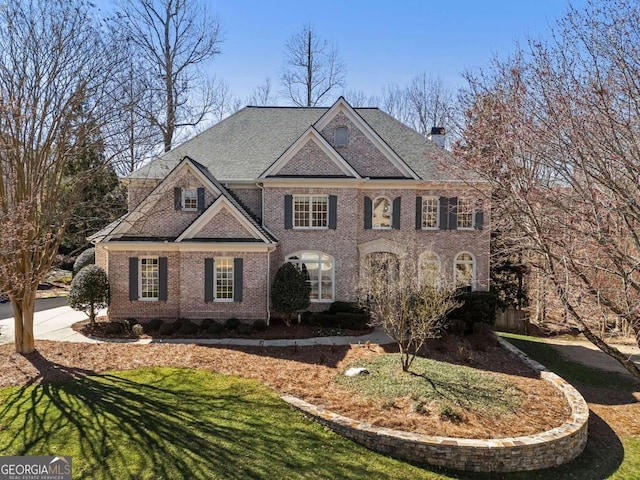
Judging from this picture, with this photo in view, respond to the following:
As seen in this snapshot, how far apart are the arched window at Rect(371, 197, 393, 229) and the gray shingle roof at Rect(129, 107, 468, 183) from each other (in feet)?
7.25

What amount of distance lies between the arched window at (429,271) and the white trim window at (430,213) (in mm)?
1364

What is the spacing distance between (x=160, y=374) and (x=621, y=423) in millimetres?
12466

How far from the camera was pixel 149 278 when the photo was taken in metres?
16.8

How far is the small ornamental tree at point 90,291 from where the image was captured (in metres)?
15.8

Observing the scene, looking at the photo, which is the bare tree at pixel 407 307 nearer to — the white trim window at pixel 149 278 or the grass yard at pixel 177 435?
the grass yard at pixel 177 435

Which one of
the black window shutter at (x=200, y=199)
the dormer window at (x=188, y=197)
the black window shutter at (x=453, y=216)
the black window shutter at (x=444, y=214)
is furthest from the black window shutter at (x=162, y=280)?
the black window shutter at (x=453, y=216)

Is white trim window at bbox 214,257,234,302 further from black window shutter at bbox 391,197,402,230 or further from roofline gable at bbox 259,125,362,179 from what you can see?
black window shutter at bbox 391,197,402,230

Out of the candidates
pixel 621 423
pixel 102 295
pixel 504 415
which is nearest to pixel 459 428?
pixel 504 415

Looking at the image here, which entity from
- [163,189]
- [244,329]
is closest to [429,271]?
[244,329]

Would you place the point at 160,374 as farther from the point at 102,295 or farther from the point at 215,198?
the point at 215,198

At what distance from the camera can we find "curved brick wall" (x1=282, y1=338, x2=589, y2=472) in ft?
25.6

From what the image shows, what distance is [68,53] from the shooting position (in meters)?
11.6

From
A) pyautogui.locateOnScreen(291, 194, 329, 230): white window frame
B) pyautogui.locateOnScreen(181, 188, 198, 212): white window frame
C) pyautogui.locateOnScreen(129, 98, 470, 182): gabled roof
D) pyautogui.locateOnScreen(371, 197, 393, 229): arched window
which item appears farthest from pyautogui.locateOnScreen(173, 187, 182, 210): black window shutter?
pyautogui.locateOnScreen(371, 197, 393, 229): arched window

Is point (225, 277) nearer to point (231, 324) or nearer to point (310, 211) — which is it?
point (231, 324)
